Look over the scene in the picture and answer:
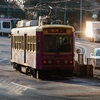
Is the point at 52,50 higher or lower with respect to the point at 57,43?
lower

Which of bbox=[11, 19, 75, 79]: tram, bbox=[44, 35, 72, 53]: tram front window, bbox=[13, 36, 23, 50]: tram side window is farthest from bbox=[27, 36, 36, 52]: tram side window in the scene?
bbox=[13, 36, 23, 50]: tram side window

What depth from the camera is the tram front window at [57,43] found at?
23.3 meters

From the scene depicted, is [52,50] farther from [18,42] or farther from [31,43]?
[18,42]

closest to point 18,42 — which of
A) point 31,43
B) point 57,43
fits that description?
point 31,43

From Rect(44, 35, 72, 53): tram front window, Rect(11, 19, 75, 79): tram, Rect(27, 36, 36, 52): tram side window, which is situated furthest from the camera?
Rect(27, 36, 36, 52): tram side window

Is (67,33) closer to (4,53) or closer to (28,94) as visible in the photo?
(28,94)

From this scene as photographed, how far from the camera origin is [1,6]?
9562 cm

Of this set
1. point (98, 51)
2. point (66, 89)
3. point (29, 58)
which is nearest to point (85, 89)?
point (66, 89)

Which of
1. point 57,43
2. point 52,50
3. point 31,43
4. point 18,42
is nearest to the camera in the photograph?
point 52,50

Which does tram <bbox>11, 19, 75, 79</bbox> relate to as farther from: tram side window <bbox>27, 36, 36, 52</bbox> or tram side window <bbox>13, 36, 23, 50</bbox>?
tram side window <bbox>13, 36, 23, 50</bbox>

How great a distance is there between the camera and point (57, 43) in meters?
23.5

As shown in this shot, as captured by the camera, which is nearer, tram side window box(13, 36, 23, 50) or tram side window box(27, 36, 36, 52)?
tram side window box(27, 36, 36, 52)

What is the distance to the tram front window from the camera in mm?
23328

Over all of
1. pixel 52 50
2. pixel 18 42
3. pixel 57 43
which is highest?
pixel 57 43
